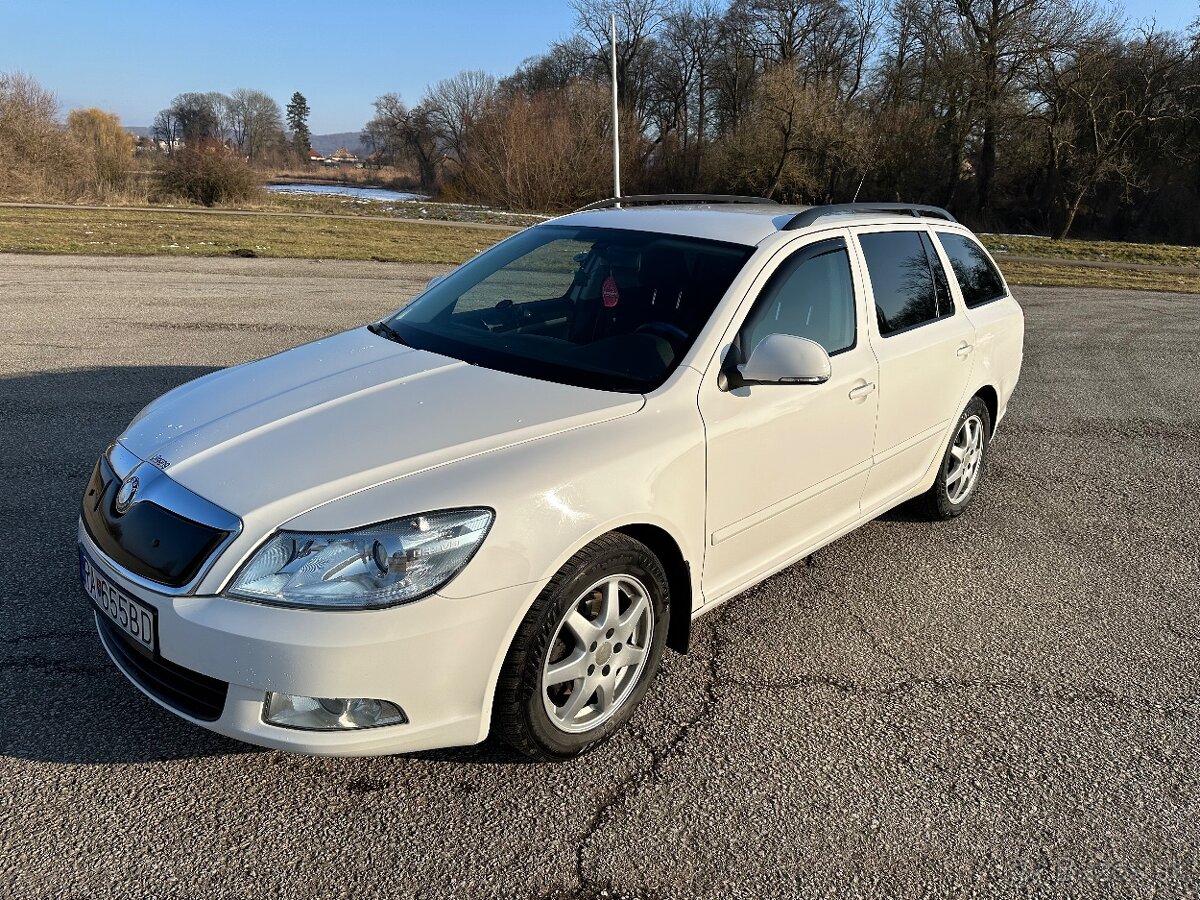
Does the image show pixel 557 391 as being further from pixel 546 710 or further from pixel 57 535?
pixel 57 535

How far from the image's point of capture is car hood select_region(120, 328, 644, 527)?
2.51 meters

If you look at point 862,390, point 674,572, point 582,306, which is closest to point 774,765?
point 674,572

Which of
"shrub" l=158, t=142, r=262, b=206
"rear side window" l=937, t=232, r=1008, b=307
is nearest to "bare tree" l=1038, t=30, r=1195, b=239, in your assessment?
"shrub" l=158, t=142, r=262, b=206

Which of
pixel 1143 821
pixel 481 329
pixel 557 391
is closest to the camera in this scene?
pixel 1143 821

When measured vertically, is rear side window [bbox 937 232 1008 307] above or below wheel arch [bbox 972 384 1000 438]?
above

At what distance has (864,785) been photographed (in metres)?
2.77

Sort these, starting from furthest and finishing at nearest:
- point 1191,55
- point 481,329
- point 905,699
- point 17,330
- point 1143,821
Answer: point 1191,55
point 17,330
point 481,329
point 905,699
point 1143,821

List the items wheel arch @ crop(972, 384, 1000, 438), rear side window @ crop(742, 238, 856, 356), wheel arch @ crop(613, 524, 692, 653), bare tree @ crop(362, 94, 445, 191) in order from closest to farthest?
wheel arch @ crop(613, 524, 692, 653), rear side window @ crop(742, 238, 856, 356), wheel arch @ crop(972, 384, 1000, 438), bare tree @ crop(362, 94, 445, 191)

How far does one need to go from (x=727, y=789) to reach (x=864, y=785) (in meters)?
0.43

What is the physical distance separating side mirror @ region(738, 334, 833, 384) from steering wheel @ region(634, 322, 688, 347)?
0.95ft

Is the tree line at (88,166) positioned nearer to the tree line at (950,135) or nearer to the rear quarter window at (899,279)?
the tree line at (950,135)

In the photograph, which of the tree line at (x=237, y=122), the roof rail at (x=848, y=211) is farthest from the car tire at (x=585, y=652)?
the tree line at (x=237, y=122)

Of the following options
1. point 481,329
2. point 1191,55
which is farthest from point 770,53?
point 481,329

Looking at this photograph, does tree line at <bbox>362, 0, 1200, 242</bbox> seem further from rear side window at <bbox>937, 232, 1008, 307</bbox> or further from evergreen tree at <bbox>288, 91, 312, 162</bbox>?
evergreen tree at <bbox>288, 91, 312, 162</bbox>
